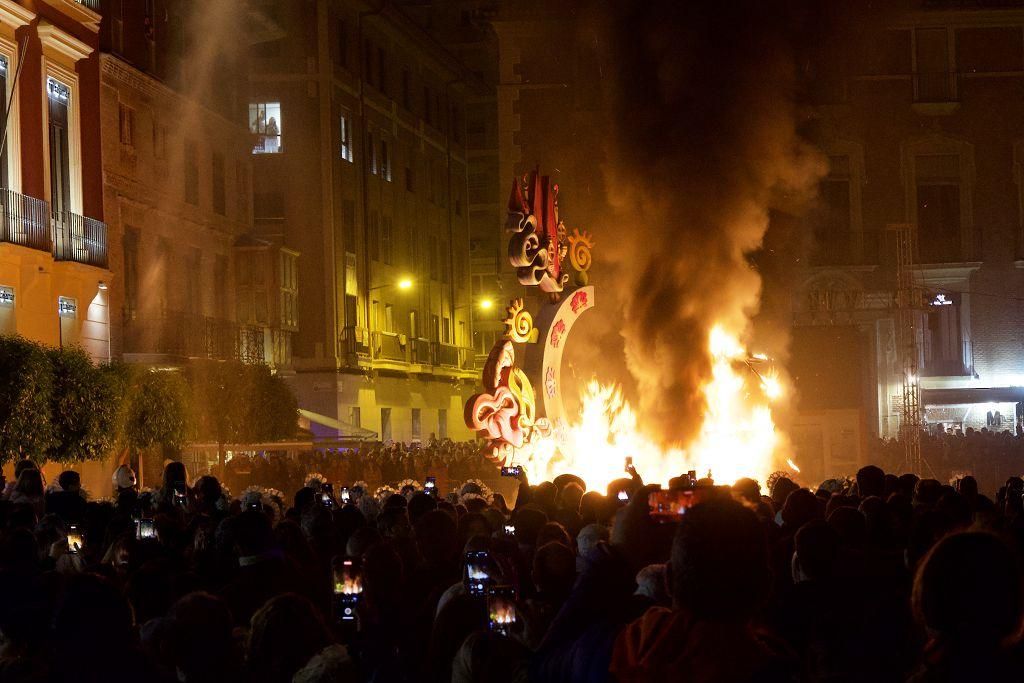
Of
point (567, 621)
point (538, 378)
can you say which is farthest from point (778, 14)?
point (567, 621)

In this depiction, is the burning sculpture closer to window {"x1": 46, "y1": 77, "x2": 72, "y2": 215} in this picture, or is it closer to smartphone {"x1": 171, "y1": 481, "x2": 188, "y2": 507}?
window {"x1": 46, "y1": 77, "x2": 72, "y2": 215}

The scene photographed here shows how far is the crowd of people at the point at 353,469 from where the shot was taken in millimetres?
26031

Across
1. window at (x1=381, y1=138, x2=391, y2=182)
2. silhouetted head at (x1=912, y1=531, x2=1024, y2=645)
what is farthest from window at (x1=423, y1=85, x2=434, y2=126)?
silhouetted head at (x1=912, y1=531, x2=1024, y2=645)

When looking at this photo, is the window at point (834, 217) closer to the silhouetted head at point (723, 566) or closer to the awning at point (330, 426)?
the awning at point (330, 426)

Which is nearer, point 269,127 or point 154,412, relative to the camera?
point 154,412

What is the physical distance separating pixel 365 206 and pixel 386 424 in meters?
7.73

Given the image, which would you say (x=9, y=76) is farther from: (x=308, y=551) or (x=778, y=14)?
(x=308, y=551)

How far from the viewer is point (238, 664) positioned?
5555 millimetres

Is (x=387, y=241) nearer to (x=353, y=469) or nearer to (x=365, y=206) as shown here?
(x=365, y=206)

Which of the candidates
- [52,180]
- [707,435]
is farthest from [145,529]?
[52,180]

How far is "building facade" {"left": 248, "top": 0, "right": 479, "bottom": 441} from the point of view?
46.2 metres

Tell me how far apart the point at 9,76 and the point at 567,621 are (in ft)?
70.8

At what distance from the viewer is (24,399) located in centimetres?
2206

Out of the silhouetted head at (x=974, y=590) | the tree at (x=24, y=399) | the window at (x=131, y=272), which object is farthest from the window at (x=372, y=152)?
the silhouetted head at (x=974, y=590)
